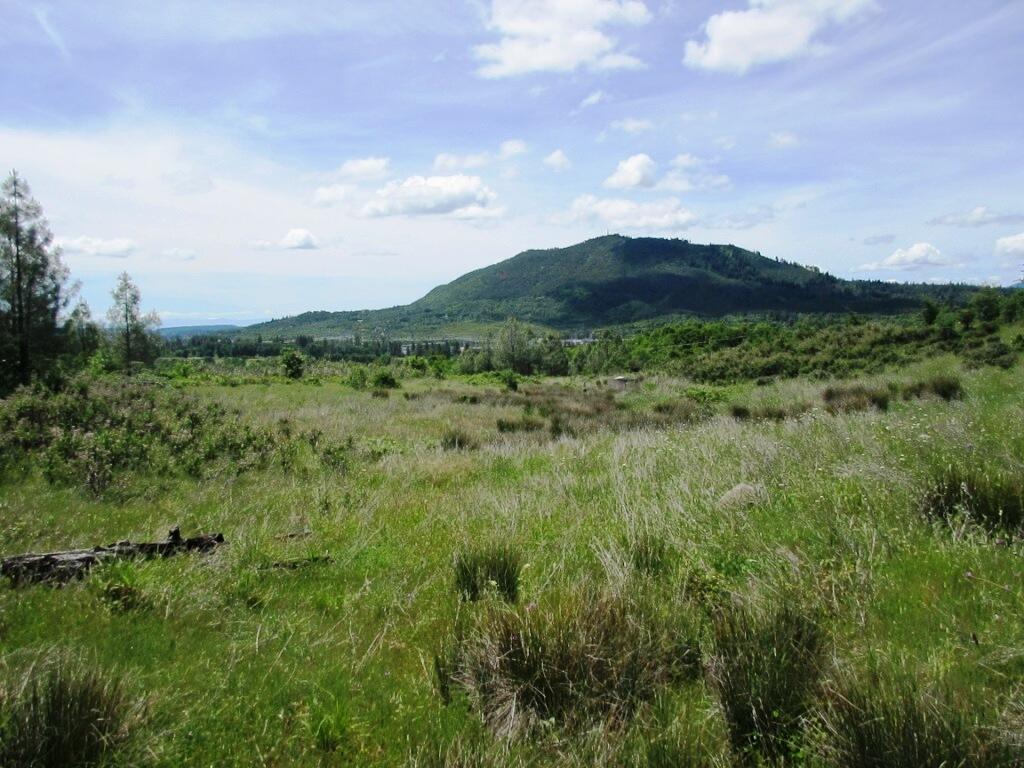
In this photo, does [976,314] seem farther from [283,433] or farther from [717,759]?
[717,759]

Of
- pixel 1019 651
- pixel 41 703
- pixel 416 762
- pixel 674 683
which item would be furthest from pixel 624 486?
pixel 41 703

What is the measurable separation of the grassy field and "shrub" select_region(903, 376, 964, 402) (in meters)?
8.83

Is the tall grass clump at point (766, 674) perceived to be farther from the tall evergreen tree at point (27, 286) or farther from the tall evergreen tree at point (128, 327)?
the tall evergreen tree at point (128, 327)

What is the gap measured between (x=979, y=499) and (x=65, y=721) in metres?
6.04

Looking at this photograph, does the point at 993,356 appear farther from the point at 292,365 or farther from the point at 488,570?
the point at 292,365

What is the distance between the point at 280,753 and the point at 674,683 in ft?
6.68

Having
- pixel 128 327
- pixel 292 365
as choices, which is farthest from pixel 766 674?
pixel 128 327

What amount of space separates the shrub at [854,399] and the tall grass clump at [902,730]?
12390 mm

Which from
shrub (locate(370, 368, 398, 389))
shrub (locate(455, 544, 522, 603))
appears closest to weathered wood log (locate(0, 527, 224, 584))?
shrub (locate(455, 544, 522, 603))

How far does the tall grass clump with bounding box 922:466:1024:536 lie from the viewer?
172 inches

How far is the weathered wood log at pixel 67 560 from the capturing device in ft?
13.5

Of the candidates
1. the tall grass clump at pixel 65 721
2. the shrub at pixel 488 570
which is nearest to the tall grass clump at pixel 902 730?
the shrub at pixel 488 570

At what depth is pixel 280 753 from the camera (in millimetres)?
2621

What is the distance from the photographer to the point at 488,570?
4586mm
